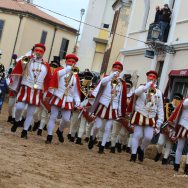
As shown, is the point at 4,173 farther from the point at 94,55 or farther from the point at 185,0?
the point at 94,55

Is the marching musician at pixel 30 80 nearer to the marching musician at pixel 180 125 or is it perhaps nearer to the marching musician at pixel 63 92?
the marching musician at pixel 63 92

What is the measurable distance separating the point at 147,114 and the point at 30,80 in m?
2.47

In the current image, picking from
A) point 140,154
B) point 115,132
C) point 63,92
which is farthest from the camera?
point 115,132

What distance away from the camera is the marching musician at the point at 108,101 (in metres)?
13.2

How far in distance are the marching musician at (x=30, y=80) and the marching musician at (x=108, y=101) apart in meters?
1.33

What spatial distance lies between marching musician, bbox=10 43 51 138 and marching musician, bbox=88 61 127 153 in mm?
1329

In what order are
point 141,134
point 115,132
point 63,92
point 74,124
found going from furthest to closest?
point 74,124 → point 115,132 → point 63,92 → point 141,134

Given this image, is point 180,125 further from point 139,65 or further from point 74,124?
point 139,65

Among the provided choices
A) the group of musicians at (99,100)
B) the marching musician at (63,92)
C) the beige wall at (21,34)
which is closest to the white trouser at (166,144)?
the group of musicians at (99,100)

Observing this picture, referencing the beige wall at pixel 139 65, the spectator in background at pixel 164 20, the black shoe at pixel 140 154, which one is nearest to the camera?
the black shoe at pixel 140 154

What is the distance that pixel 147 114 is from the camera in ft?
41.4

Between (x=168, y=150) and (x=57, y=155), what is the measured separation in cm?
424

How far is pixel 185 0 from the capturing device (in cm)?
2308

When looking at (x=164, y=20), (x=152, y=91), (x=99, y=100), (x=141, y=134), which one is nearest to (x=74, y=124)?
(x=99, y=100)
